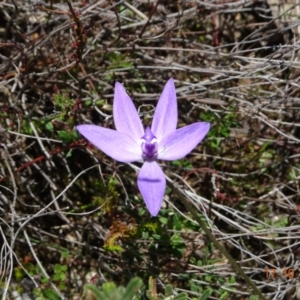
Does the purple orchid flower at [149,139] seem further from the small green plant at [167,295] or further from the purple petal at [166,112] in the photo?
the small green plant at [167,295]

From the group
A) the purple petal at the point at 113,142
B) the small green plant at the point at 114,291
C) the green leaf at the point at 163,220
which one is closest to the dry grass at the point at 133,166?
the green leaf at the point at 163,220

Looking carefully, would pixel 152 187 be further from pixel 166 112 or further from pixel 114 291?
pixel 114 291

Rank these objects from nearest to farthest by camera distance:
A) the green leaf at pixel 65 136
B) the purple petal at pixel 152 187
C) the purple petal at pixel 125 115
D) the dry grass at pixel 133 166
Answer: the purple petal at pixel 152 187, the purple petal at pixel 125 115, the green leaf at pixel 65 136, the dry grass at pixel 133 166

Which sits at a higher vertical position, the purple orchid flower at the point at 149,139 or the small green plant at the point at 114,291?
the purple orchid flower at the point at 149,139
